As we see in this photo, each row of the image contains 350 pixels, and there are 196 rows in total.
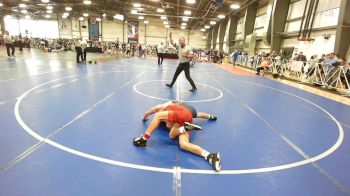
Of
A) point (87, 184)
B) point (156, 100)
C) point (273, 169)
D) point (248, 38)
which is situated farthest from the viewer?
point (248, 38)

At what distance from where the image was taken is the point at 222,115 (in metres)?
6.12

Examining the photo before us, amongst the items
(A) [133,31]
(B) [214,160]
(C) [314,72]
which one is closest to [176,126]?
(B) [214,160]

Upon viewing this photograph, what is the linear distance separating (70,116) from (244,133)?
388 centimetres

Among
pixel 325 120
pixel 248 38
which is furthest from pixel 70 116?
pixel 248 38

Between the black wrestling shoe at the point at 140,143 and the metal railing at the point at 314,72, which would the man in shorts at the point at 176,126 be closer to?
the black wrestling shoe at the point at 140,143

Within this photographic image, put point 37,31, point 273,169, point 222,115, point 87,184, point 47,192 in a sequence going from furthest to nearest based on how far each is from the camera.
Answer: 1. point 37,31
2. point 222,115
3. point 273,169
4. point 87,184
5. point 47,192

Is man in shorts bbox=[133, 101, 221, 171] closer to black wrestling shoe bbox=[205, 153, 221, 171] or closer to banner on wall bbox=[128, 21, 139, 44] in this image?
black wrestling shoe bbox=[205, 153, 221, 171]

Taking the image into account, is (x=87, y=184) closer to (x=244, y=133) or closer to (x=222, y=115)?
(x=244, y=133)

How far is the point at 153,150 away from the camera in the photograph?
12.8 feet

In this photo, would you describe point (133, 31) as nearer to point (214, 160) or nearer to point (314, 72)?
point (314, 72)

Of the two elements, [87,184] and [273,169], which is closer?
[87,184]

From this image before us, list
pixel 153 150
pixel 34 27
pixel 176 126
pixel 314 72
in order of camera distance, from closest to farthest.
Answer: pixel 153 150, pixel 176 126, pixel 314 72, pixel 34 27

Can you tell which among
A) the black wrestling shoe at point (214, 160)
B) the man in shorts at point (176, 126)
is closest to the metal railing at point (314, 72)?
the man in shorts at point (176, 126)

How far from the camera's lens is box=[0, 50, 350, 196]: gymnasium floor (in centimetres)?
295
